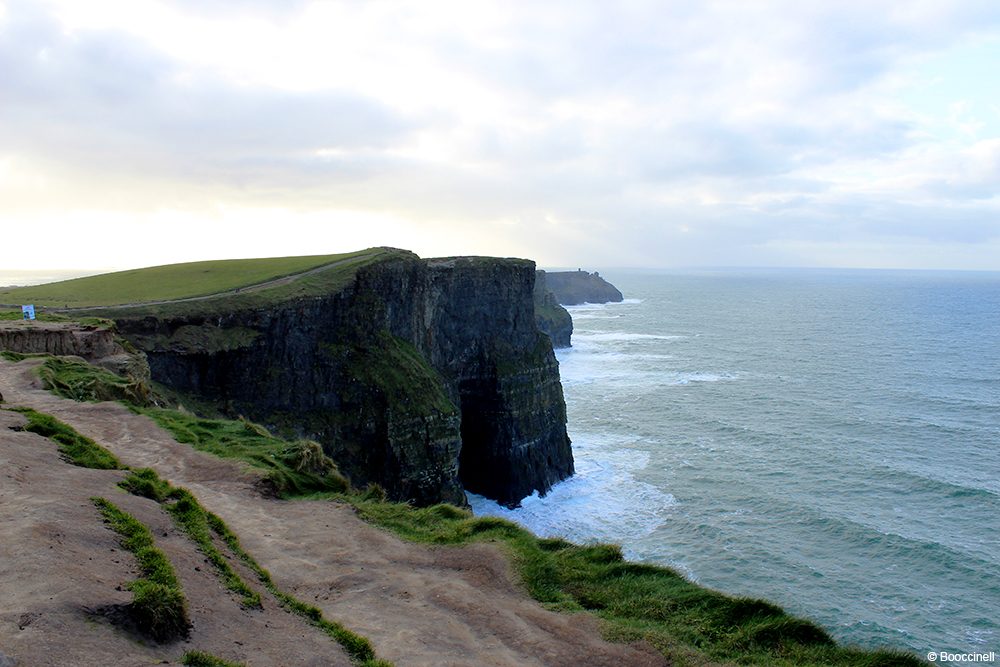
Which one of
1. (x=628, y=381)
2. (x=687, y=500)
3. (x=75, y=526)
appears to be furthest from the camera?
(x=628, y=381)

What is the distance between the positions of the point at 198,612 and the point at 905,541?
41000 mm

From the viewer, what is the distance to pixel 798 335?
12888cm

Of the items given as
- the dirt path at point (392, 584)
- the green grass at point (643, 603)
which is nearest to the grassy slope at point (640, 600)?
the green grass at point (643, 603)

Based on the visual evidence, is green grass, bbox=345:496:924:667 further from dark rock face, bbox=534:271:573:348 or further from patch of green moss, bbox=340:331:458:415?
dark rock face, bbox=534:271:573:348

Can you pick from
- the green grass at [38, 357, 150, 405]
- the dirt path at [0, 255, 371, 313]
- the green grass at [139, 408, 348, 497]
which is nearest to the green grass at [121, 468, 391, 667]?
the green grass at [139, 408, 348, 497]

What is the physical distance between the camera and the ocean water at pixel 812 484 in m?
33.7

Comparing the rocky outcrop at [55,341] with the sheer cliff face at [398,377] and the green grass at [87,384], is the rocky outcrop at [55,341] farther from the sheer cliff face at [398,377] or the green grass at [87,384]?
the sheer cliff face at [398,377]

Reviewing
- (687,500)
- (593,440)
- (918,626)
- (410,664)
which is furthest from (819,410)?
(410,664)

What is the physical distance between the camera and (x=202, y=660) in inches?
350

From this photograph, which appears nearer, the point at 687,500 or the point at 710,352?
the point at 687,500

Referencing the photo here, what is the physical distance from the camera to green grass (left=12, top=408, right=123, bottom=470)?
16.3 m

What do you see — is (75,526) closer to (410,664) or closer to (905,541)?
(410,664)

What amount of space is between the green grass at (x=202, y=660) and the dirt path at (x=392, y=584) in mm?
1013

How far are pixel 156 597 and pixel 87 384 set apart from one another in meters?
19.2
